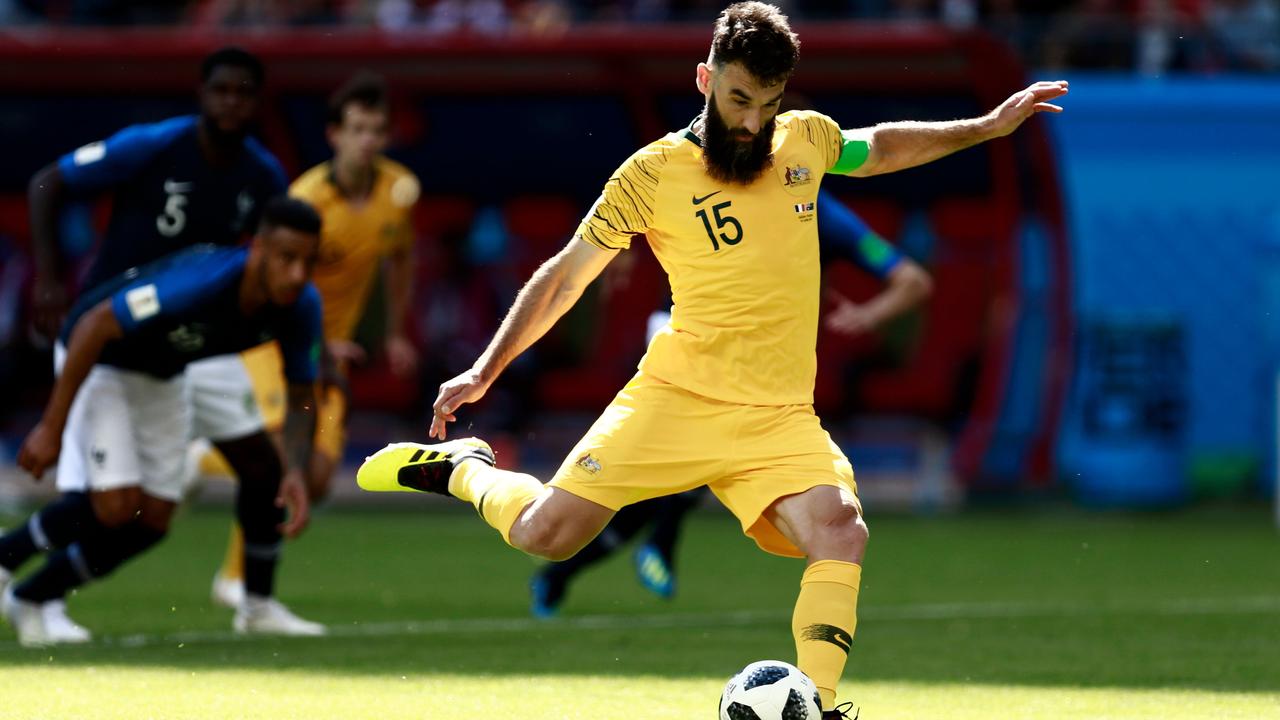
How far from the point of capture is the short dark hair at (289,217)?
26.2ft

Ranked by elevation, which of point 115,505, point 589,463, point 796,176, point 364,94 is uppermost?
point 796,176

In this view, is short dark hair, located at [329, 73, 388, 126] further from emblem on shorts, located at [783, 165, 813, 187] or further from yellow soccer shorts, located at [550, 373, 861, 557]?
emblem on shorts, located at [783, 165, 813, 187]

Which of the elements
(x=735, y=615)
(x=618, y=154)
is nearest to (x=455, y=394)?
(x=735, y=615)

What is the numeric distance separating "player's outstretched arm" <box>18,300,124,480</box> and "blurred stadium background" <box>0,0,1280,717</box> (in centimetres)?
611

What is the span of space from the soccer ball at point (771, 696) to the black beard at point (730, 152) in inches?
53.9

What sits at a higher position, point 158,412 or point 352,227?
point 352,227

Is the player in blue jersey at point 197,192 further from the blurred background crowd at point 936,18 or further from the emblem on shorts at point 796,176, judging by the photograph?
the blurred background crowd at point 936,18

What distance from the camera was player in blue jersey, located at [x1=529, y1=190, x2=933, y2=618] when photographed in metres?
9.00

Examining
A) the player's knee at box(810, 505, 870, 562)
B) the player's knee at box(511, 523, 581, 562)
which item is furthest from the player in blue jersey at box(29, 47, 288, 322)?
the player's knee at box(810, 505, 870, 562)

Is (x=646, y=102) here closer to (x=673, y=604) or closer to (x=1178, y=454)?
(x=1178, y=454)

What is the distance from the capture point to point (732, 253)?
6125 mm

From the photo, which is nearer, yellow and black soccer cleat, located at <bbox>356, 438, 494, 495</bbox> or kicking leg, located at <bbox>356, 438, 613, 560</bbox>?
kicking leg, located at <bbox>356, 438, 613, 560</bbox>

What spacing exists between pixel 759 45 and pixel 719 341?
33.8 inches

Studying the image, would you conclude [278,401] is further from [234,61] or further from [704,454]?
[704,454]
